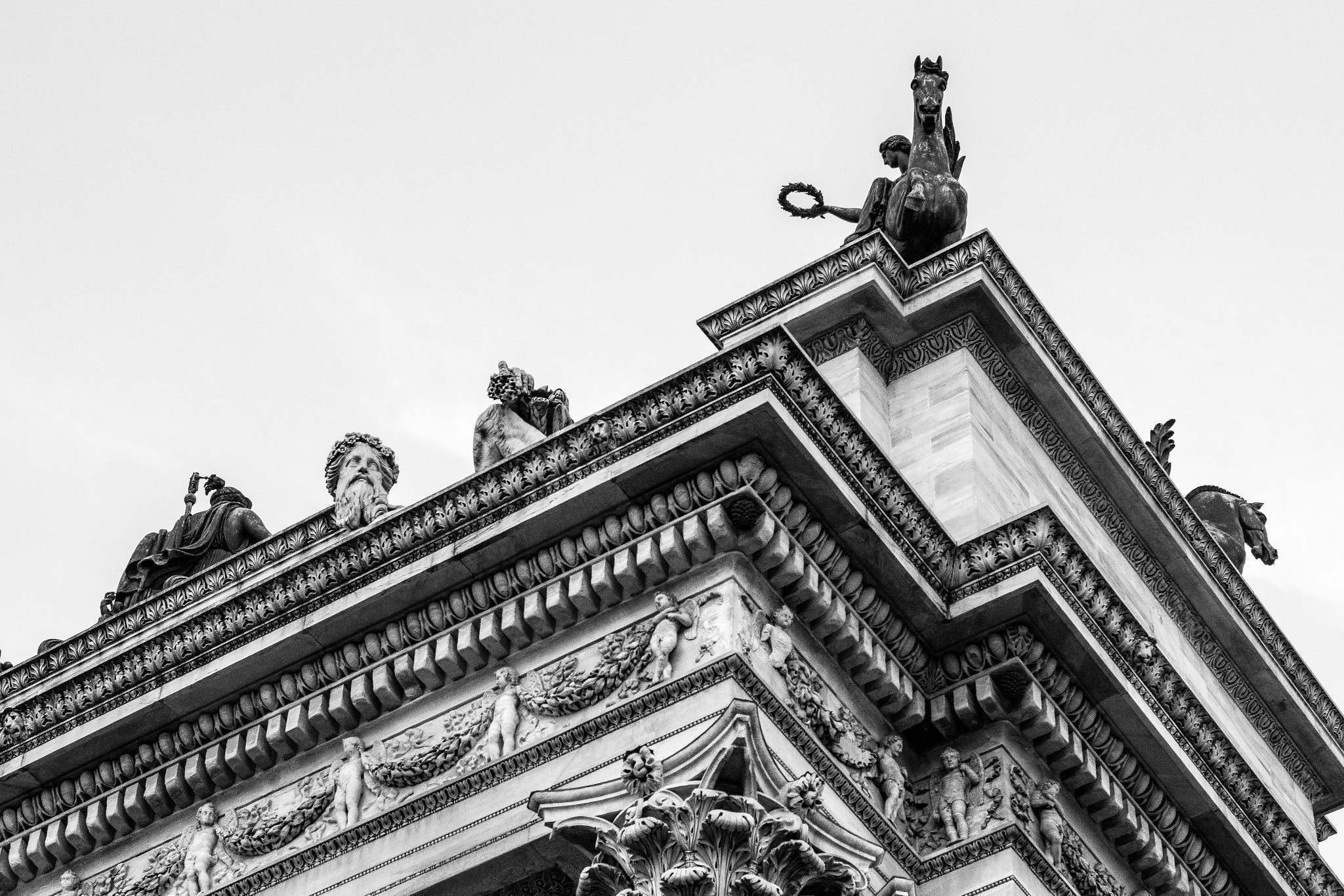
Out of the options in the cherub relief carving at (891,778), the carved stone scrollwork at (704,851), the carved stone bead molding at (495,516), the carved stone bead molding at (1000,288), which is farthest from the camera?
the carved stone bead molding at (1000,288)

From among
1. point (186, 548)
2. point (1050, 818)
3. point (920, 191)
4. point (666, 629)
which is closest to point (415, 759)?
point (666, 629)

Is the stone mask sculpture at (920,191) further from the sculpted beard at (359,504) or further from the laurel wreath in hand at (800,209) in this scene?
the sculpted beard at (359,504)

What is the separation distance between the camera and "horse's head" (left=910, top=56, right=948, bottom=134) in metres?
25.9

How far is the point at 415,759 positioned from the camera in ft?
60.5

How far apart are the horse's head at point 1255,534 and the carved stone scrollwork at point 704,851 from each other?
40.2 feet

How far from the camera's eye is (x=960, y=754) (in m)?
18.8

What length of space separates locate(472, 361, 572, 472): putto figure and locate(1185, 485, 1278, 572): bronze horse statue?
7901 mm

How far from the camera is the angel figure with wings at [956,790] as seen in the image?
1828 centimetres

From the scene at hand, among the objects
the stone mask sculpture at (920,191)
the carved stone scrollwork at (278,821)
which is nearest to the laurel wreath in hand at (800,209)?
the stone mask sculpture at (920,191)

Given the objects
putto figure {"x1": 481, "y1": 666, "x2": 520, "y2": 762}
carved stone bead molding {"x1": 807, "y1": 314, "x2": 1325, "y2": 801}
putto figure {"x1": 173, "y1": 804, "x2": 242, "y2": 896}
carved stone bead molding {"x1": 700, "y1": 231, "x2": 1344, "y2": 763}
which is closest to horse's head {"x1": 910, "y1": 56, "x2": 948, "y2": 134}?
carved stone bead molding {"x1": 700, "y1": 231, "x2": 1344, "y2": 763}

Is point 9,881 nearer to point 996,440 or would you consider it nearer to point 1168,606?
point 996,440

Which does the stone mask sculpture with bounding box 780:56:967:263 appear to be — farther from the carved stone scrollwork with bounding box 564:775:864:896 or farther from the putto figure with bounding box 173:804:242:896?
the carved stone scrollwork with bounding box 564:775:864:896

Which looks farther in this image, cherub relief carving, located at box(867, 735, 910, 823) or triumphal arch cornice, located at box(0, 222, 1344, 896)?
cherub relief carving, located at box(867, 735, 910, 823)

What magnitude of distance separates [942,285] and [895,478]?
5135mm
